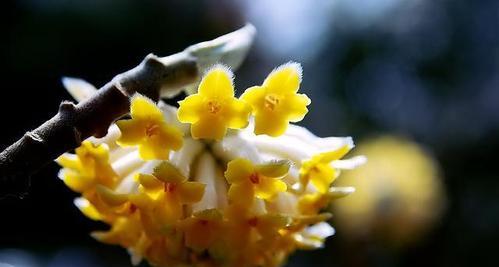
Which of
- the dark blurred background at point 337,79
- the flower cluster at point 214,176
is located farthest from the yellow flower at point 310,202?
the dark blurred background at point 337,79

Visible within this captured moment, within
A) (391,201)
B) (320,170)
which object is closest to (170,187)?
(320,170)

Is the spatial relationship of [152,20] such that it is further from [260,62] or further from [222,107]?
[222,107]

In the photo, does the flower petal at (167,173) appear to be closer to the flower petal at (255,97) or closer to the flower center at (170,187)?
the flower center at (170,187)

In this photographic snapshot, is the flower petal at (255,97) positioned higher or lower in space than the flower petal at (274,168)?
higher

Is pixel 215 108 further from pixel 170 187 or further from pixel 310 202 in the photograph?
pixel 310 202

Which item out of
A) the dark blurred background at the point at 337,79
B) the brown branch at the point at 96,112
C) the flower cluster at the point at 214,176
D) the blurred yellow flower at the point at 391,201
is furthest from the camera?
the dark blurred background at the point at 337,79

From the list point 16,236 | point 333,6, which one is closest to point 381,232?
point 16,236
